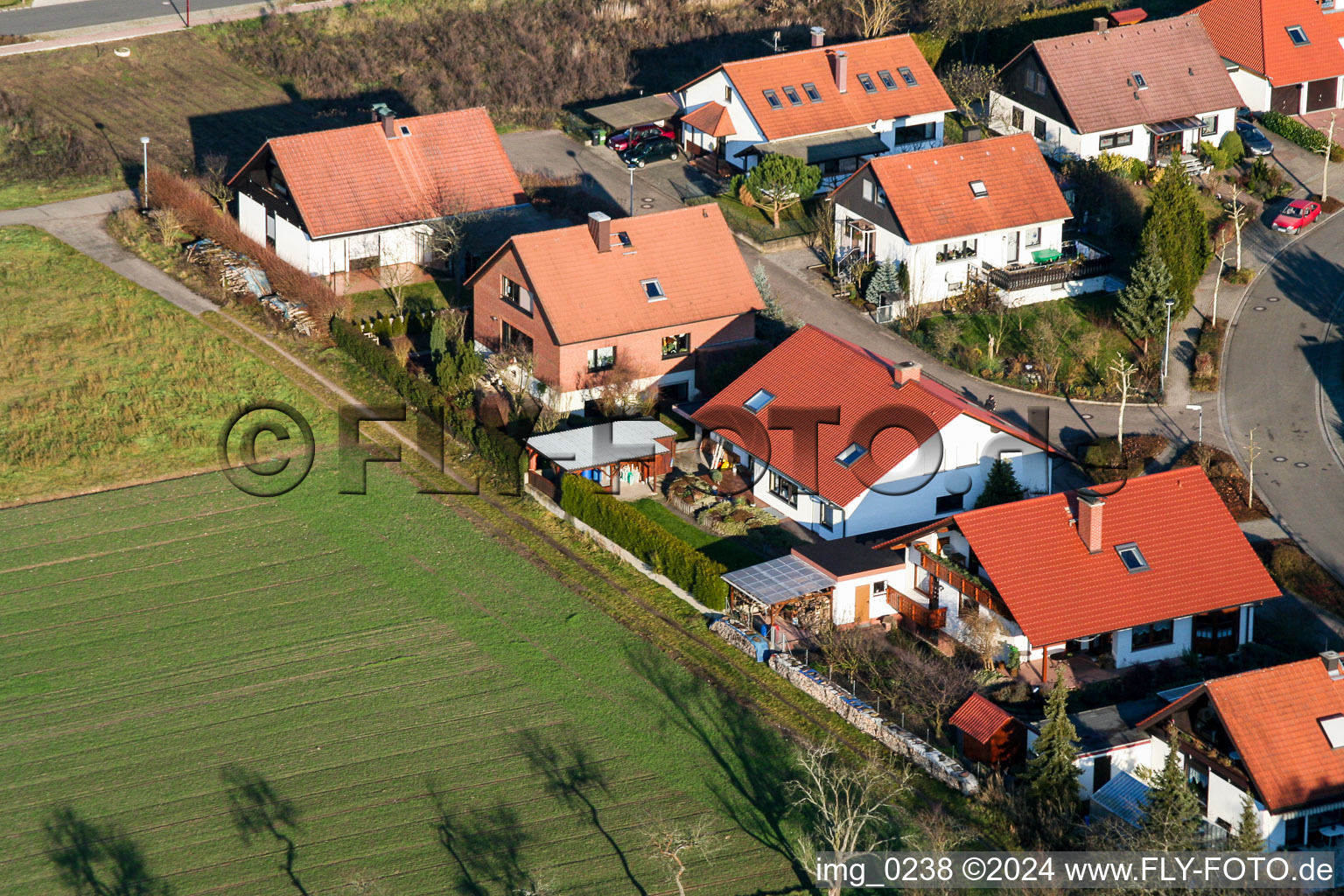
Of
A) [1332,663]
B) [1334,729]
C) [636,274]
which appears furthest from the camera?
[636,274]

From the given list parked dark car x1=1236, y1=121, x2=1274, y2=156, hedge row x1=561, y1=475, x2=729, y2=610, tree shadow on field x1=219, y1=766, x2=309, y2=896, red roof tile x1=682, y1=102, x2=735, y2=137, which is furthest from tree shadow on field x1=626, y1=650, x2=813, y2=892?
parked dark car x1=1236, y1=121, x2=1274, y2=156

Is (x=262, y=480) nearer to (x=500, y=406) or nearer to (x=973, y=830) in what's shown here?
(x=500, y=406)

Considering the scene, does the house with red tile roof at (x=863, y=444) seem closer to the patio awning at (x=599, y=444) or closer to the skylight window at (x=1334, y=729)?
the patio awning at (x=599, y=444)

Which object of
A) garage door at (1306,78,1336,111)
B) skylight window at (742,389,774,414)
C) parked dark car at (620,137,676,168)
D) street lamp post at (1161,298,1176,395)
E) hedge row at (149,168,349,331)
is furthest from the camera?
garage door at (1306,78,1336,111)

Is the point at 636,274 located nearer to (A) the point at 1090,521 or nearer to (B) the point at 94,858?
(A) the point at 1090,521

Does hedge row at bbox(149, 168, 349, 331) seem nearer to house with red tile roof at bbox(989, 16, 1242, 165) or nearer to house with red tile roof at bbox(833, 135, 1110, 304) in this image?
house with red tile roof at bbox(833, 135, 1110, 304)

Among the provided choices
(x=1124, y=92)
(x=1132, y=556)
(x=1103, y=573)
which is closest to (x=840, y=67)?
(x=1124, y=92)

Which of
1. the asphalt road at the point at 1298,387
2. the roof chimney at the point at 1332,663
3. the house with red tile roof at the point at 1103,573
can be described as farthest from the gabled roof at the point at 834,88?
the roof chimney at the point at 1332,663
